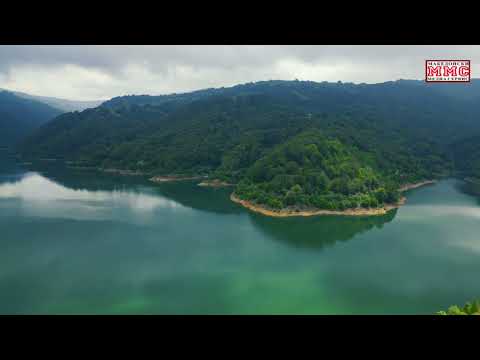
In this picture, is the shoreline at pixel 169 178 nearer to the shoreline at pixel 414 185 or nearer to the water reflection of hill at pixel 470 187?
the shoreline at pixel 414 185

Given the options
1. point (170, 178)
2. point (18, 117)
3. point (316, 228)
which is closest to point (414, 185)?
point (316, 228)

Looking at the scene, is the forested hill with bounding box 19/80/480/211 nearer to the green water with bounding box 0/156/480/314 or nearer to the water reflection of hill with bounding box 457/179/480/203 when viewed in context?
the water reflection of hill with bounding box 457/179/480/203

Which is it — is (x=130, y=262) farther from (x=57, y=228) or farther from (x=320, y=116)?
(x=320, y=116)

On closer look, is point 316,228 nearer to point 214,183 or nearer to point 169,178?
point 214,183

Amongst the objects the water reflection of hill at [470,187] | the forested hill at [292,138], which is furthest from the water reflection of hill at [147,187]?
the water reflection of hill at [470,187]

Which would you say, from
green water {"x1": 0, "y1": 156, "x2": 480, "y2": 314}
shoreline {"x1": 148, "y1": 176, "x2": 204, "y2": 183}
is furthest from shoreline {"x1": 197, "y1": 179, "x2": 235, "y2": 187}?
green water {"x1": 0, "y1": 156, "x2": 480, "y2": 314}
